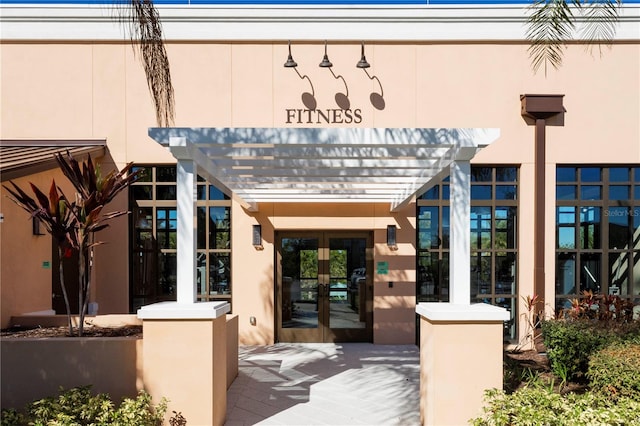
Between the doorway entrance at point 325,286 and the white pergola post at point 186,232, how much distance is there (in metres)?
4.97

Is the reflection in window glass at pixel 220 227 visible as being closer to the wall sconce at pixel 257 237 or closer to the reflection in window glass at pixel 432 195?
the wall sconce at pixel 257 237

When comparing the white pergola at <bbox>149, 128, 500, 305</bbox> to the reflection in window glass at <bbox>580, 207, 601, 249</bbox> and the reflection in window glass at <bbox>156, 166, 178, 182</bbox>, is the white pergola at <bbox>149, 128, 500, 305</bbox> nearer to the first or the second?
the reflection in window glass at <bbox>156, 166, 178, 182</bbox>

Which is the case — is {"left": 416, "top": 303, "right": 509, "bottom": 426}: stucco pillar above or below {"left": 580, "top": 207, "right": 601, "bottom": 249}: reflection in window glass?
below

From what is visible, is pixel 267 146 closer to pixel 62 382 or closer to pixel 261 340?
pixel 62 382

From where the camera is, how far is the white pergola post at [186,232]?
522 centimetres

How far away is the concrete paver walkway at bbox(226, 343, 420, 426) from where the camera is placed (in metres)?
5.81

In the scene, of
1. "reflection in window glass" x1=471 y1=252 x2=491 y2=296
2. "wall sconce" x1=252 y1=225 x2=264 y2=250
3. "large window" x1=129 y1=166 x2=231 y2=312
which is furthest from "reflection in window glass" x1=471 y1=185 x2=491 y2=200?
"large window" x1=129 y1=166 x2=231 y2=312

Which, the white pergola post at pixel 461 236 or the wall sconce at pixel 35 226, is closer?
the white pergola post at pixel 461 236

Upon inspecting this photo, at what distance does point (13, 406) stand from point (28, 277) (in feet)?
10.1

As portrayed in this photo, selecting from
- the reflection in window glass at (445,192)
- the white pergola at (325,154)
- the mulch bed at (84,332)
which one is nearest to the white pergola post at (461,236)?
the white pergola at (325,154)

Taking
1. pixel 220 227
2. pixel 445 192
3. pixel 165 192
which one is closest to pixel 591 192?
pixel 445 192

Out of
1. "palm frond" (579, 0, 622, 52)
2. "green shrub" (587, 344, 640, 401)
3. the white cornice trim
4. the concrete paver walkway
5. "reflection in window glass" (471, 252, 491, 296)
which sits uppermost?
the white cornice trim

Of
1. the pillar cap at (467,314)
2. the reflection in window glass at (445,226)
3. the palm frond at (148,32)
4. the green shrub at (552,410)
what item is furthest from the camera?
the reflection in window glass at (445,226)

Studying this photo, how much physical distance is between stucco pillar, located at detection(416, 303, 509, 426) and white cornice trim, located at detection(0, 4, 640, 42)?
6.69 meters
